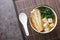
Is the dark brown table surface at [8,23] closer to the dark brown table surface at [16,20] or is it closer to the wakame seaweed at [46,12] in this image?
the dark brown table surface at [16,20]

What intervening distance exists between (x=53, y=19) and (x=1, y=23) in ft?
0.93

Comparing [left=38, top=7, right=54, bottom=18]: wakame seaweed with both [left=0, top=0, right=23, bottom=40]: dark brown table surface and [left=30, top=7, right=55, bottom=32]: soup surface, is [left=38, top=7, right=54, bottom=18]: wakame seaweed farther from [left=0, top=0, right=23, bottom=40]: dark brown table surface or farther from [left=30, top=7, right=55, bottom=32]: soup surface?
[left=0, top=0, right=23, bottom=40]: dark brown table surface

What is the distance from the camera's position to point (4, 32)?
0.86 m

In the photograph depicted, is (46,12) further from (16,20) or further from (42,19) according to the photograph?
(16,20)

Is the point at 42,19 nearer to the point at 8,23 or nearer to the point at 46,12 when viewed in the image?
the point at 46,12

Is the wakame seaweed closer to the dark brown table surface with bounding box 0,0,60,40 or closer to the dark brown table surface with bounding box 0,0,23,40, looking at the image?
the dark brown table surface with bounding box 0,0,60,40

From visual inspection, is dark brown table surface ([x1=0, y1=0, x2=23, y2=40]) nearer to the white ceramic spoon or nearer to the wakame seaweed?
the white ceramic spoon

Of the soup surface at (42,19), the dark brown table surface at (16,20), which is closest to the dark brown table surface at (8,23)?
the dark brown table surface at (16,20)

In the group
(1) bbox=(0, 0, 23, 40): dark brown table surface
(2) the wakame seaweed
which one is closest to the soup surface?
(2) the wakame seaweed

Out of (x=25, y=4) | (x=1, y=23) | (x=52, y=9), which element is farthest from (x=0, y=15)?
(x=52, y=9)

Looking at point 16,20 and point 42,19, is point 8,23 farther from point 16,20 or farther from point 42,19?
point 42,19

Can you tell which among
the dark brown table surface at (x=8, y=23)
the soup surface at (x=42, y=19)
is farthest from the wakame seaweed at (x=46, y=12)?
the dark brown table surface at (x=8, y=23)

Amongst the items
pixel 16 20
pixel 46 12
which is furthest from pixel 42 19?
pixel 16 20

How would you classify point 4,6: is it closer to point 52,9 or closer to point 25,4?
point 25,4
